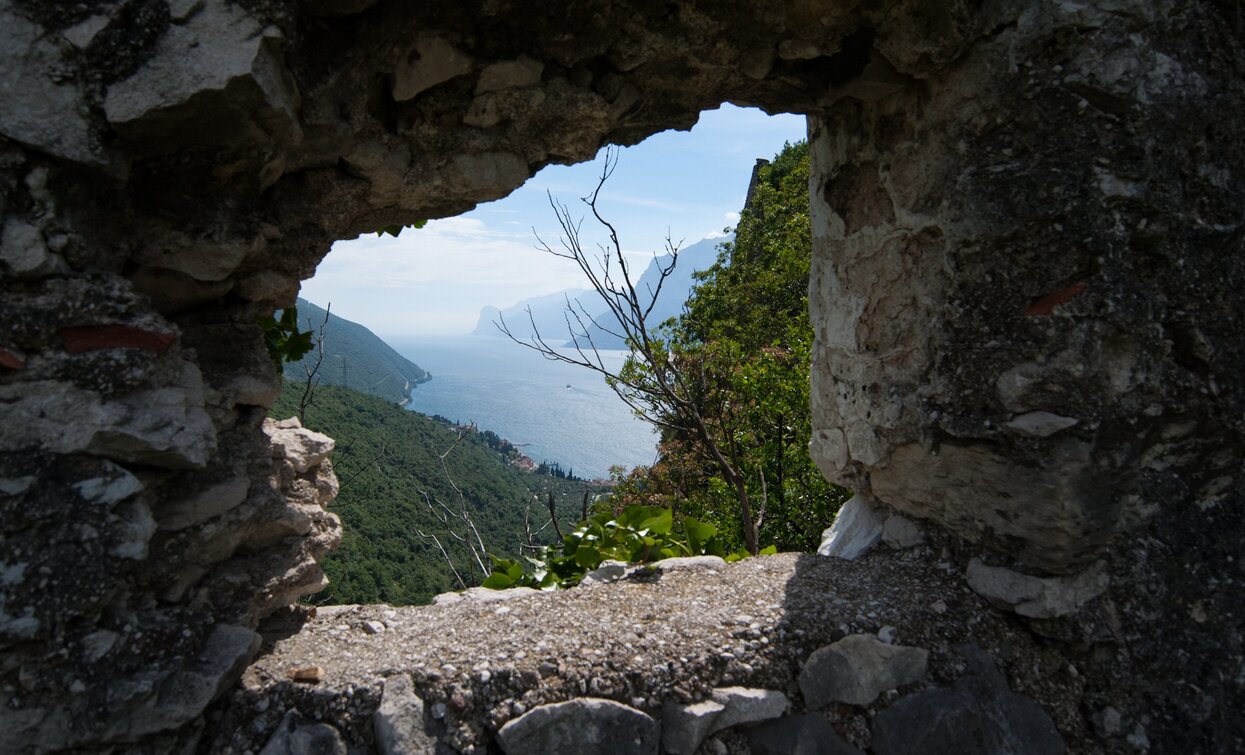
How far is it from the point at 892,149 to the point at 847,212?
0.94ft

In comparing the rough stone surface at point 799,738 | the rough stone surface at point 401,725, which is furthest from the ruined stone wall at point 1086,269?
the rough stone surface at point 401,725

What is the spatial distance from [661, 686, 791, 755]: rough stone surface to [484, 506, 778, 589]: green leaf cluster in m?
0.94

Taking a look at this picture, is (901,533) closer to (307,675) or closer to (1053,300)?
(1053,300)

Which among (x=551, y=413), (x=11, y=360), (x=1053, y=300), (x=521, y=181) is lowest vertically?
(x=551, y=413)

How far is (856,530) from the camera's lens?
9.23 ft

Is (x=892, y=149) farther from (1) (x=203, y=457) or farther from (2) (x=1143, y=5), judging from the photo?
(1) (x=203, y=457)

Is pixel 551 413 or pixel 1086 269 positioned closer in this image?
pixel 1086 269

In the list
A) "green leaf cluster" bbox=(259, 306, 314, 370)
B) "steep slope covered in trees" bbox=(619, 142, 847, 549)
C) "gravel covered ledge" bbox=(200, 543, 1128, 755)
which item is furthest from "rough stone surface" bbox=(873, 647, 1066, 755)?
"green leaf cluster" bbox=(259, 306, 314, 370)

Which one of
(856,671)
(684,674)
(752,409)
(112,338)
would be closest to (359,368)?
(752,409)

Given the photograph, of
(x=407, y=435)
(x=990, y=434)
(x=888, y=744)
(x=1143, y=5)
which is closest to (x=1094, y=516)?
(x=990, y=434)

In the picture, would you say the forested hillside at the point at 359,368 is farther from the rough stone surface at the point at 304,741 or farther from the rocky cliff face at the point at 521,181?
the rough stone surface at the point at 304,741

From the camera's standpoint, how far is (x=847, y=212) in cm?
268

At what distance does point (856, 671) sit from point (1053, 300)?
3.90 ft

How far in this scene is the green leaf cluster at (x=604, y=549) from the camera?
9.78 ft
